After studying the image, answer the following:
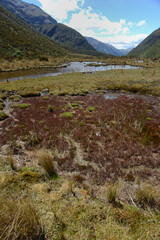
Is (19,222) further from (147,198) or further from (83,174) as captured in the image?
(147,198)

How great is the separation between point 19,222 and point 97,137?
6.97m

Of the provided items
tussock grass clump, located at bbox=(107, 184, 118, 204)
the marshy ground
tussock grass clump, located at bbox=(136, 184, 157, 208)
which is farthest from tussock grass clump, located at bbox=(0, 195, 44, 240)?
tussock grass clump, located at bbox=(136, 184, 157, 208)

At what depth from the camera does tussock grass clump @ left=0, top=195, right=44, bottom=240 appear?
2.75 m

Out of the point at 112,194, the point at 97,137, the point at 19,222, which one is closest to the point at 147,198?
the point at 112,194

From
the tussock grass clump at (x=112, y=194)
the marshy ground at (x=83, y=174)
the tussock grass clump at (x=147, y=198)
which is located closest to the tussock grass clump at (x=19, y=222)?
the marshy ground at (x=83, y=174)

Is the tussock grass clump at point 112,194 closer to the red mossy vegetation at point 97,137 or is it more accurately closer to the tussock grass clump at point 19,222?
the red mossy vegetation at point 97,137

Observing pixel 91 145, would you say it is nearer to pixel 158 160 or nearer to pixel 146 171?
pixel 146 171

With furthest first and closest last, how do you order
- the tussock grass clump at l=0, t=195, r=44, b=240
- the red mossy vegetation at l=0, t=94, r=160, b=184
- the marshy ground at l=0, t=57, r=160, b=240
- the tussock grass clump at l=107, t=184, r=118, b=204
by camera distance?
the red mossy vegetation at l=0, t=94, r=160, b=184
the tussock grass clump at l=107, t=184, r=118, b=204
the marshy ground at l=0, t=57, r=160, b=240
the tussock grass clump at l=0, t=195, r=44, b=240

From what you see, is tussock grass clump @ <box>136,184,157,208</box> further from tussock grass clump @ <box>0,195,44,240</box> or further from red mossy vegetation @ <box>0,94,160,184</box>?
tussock grass clump @ <box>0,195,44,240</box>

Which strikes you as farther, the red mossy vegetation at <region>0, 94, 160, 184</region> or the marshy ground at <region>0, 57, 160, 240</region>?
the red mossy vegetation at <region>0, 94, 160, 184</region>

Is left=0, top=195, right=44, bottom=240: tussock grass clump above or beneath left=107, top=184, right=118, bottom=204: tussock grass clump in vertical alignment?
above

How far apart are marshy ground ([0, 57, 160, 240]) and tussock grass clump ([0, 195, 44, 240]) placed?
1.0 inches

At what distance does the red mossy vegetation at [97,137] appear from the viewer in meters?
6.52

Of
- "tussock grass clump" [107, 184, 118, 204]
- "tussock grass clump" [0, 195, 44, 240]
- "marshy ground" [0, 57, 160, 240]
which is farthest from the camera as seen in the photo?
"tussock grass clump" [107, 184, 118, 204]
